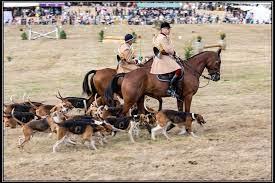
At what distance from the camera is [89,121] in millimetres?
9922

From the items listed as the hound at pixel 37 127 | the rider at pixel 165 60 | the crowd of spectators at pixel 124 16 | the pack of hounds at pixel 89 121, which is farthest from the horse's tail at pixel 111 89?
the crowd of spectators at pixel 124 16

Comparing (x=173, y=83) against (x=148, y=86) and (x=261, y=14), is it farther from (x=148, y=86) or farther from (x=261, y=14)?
(x=261, y=14)

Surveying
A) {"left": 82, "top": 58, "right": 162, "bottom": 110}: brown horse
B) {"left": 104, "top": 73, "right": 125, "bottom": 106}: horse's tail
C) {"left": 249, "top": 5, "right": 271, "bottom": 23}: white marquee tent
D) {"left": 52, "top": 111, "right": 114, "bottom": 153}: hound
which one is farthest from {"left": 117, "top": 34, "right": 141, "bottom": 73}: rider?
{"left": 249, "top": 5, "right": 271, "bottom": 23}: white marquee tent

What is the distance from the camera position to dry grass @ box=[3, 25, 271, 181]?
28.1 ft

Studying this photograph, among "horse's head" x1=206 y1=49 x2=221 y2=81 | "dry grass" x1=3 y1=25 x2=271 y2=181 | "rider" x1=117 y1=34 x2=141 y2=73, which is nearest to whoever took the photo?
"dry grass" x1=3 y1=25 x2=271 y2=181

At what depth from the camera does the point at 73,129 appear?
9688 mm

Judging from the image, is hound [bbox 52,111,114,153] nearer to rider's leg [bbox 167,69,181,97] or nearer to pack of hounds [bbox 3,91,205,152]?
pack of hounds [bbox 3,91,205,152]

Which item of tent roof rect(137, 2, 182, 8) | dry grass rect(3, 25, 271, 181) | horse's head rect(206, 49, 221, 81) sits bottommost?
dry grass rect(3, 25, 271, 181)

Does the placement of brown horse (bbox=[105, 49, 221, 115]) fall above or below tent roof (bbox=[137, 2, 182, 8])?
below

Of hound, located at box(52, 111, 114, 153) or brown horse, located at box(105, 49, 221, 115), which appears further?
brown horse, located at box(105, 49, 221, 115)

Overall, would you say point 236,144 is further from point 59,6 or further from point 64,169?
point 59,6

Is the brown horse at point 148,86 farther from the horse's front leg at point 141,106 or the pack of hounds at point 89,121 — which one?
the pack of hounds at point 89,121

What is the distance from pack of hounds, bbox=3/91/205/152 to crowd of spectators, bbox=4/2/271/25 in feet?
124

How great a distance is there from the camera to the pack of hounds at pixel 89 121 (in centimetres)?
979
